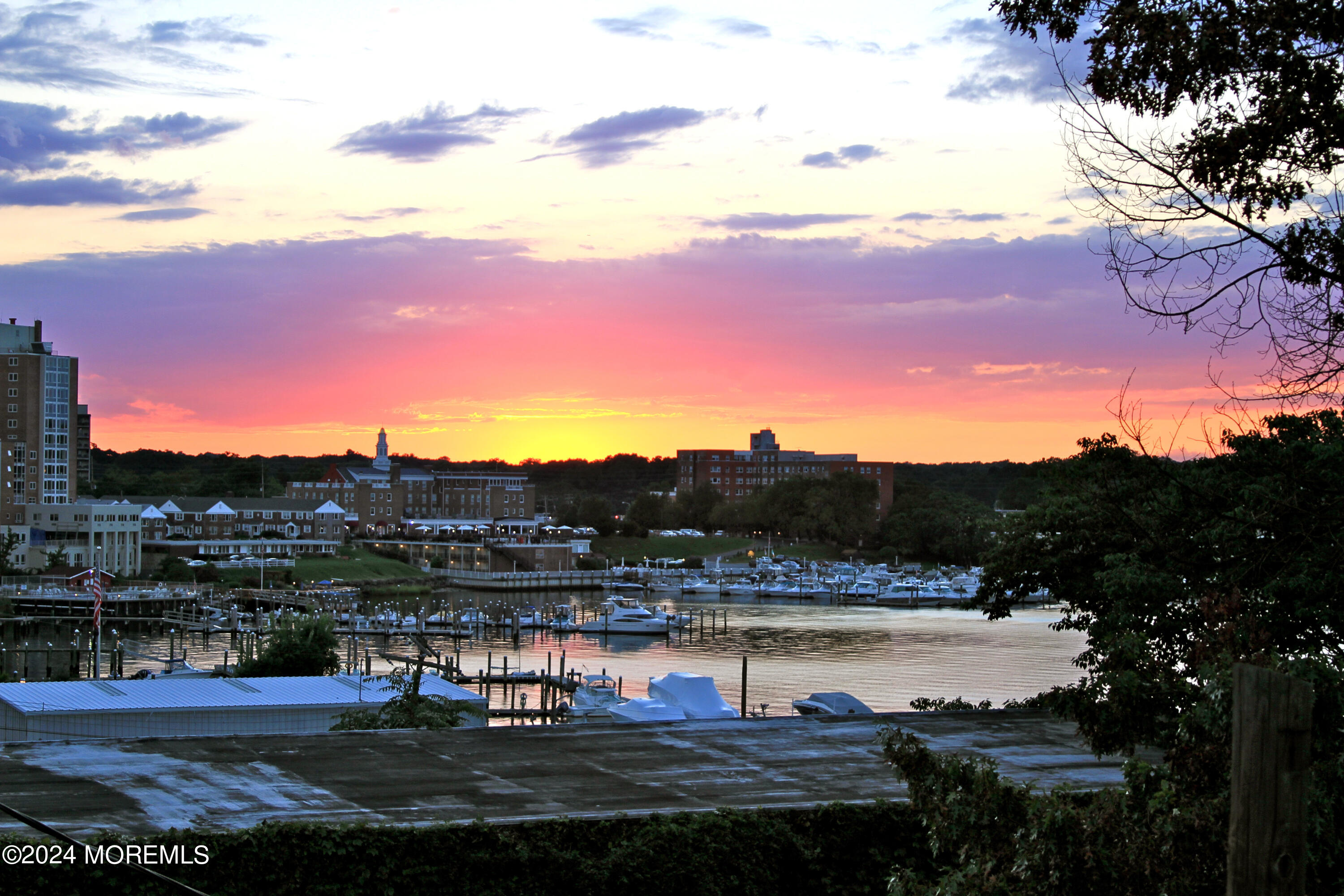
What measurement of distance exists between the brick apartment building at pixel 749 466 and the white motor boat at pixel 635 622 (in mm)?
93743

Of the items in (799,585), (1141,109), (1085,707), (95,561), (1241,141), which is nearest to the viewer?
(1241,141)

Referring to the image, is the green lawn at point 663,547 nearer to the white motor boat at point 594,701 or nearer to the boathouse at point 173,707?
the white motor boat at point 594,701

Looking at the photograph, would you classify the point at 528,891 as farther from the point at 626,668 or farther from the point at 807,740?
the point at 626,668

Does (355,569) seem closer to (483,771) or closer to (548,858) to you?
(483,771)

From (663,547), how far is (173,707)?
371 ft

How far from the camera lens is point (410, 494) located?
15638 cm

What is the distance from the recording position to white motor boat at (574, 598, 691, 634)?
69.6 meters

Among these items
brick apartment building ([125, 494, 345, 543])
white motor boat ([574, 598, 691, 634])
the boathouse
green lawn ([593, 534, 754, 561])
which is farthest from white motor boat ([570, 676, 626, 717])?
green lawn ([593, 534, 754, 561])

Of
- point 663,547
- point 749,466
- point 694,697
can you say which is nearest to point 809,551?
point 663,547

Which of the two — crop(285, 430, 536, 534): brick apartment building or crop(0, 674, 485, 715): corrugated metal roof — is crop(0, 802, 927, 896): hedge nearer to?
crop(0, 674, 485, 715): corrugated metal roof

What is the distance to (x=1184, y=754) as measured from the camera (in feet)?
23.9

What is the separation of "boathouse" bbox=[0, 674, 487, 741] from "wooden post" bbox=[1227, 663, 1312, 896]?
70.5 feet

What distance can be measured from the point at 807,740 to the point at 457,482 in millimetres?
147391

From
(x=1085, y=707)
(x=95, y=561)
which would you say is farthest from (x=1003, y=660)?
(x=95, y=561)
